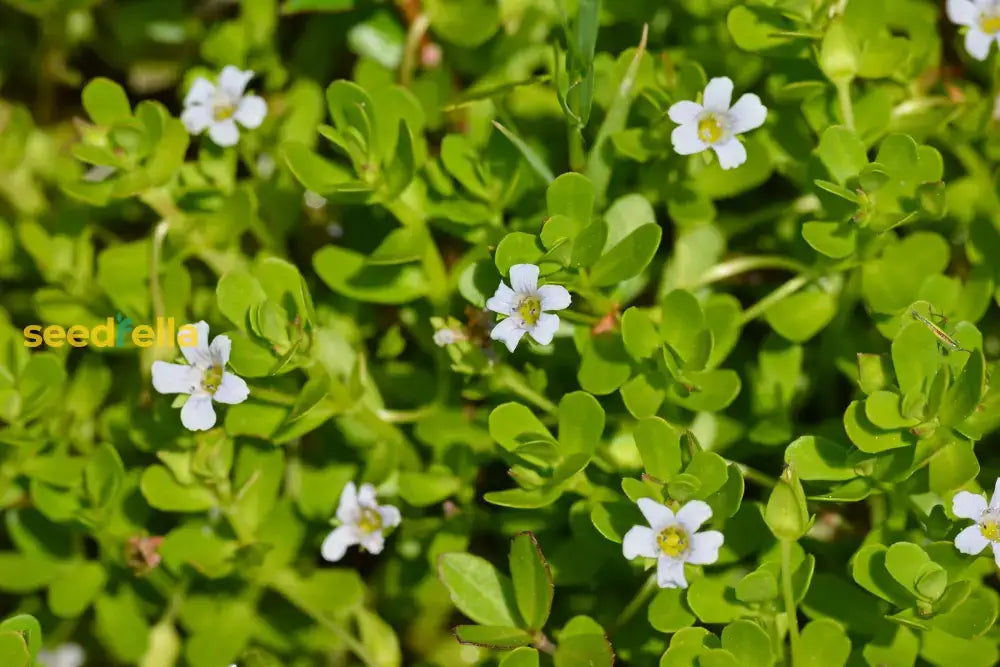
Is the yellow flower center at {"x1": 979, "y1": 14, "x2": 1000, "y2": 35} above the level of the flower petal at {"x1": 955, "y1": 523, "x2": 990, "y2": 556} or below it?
above

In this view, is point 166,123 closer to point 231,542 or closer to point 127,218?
point 127,218

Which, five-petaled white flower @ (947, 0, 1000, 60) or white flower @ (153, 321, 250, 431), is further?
five-petaled white flower @ (947, 0, 1000, 60)

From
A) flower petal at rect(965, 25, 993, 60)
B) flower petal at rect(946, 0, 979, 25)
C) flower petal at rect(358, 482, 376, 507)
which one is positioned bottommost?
flower petal at rect(358, 482, 376, 507)

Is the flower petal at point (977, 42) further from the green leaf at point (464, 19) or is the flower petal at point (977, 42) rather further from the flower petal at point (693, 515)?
the flower petal at point (693, 515)

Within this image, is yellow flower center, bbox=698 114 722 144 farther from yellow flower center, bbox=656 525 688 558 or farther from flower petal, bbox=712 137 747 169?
yellow flower center, bbox=656 525 688 558

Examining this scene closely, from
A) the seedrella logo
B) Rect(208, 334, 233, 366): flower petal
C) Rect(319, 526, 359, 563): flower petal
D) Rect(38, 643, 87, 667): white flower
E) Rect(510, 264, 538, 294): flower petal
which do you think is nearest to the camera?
Rect(510, 264, 538, 294): flower petal

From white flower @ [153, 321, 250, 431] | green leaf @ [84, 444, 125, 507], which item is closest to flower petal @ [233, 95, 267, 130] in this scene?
white flower @ [153, 321, 250, 431]

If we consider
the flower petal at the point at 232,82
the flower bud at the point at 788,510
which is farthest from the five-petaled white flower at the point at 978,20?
the flower petal at the point at 232,82
